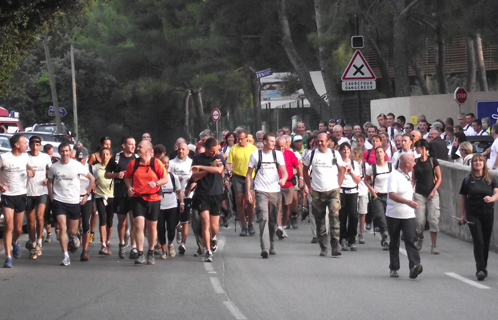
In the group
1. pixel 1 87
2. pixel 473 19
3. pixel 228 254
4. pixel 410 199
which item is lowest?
pixel 228 254

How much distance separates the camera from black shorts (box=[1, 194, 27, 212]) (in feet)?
43.8

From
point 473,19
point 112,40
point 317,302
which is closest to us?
point 317,302

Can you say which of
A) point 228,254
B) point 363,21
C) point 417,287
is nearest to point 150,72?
point 363,21

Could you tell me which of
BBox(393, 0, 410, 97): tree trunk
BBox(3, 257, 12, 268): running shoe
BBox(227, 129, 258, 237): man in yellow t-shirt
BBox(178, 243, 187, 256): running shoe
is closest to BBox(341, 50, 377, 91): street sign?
BBox(227, 129, 258, 237): man in yellow t-shirt

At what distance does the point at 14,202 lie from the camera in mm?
13391

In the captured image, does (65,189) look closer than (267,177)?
Yes

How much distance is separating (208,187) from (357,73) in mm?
7820

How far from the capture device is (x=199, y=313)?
30.2 ft

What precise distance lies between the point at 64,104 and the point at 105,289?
4997 cm

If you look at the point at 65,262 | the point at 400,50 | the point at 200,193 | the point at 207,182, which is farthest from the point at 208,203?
the point at 400,50

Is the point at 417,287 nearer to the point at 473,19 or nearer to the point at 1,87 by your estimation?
the point at 1,87

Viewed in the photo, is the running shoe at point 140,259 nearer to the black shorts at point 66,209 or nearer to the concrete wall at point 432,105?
the black shorts at point 66,209

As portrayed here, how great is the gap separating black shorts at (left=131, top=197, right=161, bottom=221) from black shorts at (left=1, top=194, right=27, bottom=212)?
1809 mm

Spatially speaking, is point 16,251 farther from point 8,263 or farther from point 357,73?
point 357,73
